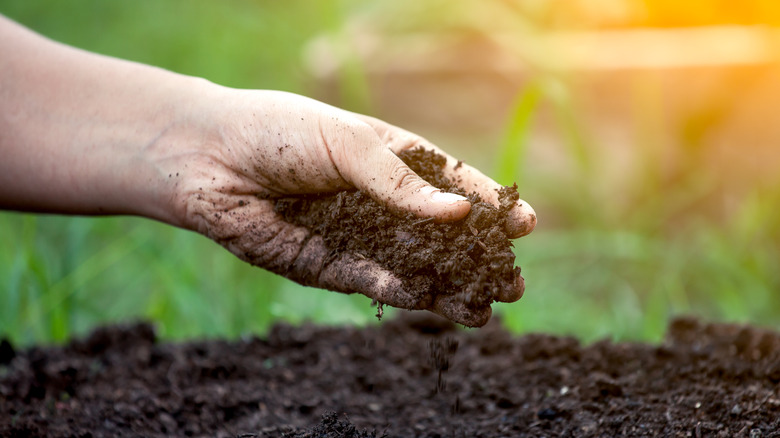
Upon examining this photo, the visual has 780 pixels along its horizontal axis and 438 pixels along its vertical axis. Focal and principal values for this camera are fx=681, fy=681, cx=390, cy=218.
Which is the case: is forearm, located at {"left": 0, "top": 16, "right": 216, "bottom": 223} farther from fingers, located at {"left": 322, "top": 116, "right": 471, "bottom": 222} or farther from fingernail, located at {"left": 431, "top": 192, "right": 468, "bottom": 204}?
fingernail, located at {"left": 431, "top": 192, "right": 468, "bottom": 204}

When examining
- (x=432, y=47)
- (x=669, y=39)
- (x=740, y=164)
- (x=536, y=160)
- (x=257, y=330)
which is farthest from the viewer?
(x=432, y=47)

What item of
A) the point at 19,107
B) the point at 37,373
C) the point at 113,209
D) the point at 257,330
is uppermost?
the point at 19,107

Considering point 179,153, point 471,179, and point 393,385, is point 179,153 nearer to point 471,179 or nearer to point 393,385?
point 471,179

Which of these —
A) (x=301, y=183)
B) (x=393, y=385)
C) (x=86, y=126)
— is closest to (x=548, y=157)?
(x=393, y=385)

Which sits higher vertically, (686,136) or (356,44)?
(356,44)

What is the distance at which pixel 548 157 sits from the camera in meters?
3.65

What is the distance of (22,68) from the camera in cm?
155

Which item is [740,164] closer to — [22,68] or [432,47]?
[432,47]

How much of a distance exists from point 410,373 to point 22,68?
118 cm

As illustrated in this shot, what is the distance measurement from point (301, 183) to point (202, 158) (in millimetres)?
240

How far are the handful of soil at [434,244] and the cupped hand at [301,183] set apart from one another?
21mm

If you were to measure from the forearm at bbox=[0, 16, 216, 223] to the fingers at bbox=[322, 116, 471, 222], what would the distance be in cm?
40

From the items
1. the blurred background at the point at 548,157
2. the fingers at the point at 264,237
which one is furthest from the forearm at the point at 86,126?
the blurred background at the point at 548,157

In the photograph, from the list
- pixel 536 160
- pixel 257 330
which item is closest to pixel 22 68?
pixel 257 330
